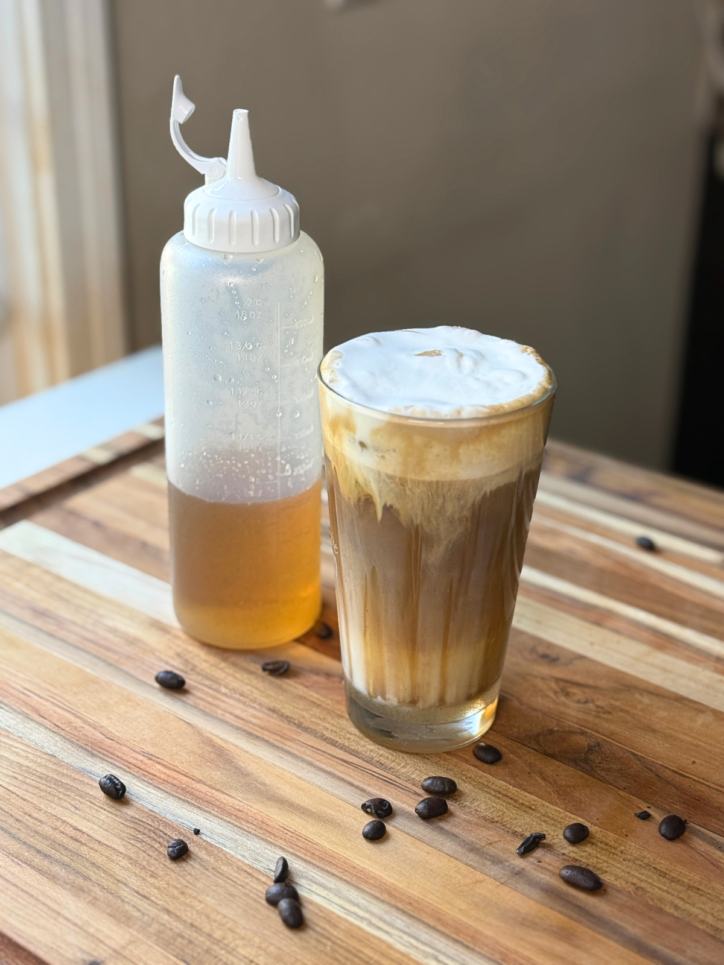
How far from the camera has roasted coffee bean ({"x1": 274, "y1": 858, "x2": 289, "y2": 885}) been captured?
2.01ft

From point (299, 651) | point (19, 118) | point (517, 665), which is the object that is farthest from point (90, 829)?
point (19, 118)

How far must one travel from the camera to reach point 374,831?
65 cm

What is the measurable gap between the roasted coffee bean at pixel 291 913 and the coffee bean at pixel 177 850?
0.24ft

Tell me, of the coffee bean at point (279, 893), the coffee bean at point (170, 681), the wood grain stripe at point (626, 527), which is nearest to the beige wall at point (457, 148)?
the wood grain stripe at point (626, 527)

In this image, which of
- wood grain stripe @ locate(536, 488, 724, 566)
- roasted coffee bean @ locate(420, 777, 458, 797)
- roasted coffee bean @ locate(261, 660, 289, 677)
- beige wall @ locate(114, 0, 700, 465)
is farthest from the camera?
beige wall @ locate(114, 0, 700, 465)

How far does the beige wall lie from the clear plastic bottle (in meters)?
1.07

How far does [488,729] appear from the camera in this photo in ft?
2.50

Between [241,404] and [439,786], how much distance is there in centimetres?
30

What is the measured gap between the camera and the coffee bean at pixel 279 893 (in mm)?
598

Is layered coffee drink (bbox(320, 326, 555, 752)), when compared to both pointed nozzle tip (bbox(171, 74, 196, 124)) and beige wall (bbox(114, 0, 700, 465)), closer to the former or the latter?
pointed nozzle tip (bbox(171, 74, 196, 124))

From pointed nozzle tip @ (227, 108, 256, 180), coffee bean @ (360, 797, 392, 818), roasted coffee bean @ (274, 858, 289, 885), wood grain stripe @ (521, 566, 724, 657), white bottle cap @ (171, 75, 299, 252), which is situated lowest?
wood grain stripe @ (521, 566, 724, 657)

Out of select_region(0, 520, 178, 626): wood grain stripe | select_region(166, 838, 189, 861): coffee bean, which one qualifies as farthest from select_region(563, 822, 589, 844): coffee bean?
select_region(0, 520, 178, 626): wood grain stripe

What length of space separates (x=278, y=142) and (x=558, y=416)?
78cm

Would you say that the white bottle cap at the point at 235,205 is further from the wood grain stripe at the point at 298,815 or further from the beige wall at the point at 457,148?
the beige wall at the point at 457,148
